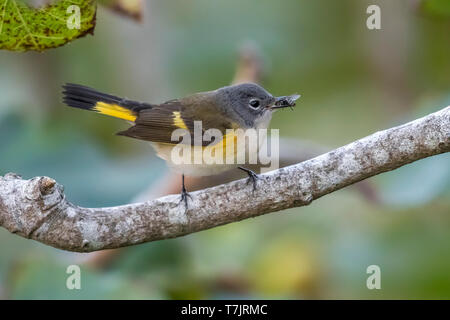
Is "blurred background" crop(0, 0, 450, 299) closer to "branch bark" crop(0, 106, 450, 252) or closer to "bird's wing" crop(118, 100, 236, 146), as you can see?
"bird's wing" crop(118, 100, 236, 146)

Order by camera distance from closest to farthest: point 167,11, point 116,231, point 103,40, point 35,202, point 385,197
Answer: point 35,202 → point 116,231 → point 385,197 → point 103,40 → point 167,11

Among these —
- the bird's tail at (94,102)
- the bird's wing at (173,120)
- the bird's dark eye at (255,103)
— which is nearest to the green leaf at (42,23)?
the bird's wing at (173,120)

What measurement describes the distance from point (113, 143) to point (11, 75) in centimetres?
144

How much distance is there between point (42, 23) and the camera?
1776 mm

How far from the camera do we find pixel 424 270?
336 cm

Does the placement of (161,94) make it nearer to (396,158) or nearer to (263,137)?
(263,137)

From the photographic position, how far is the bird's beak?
124 inches

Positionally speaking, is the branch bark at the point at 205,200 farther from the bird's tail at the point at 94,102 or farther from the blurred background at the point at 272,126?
the bird's tail at the point at 94,102

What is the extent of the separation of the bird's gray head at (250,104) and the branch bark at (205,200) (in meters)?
0.83

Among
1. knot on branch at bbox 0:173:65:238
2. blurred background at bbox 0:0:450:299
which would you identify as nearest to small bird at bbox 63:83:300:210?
blurred background at bbox 0:0:450:299

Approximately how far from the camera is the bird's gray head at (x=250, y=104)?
326 cm

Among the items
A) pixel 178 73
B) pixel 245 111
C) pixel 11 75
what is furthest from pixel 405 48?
pixel 11 75

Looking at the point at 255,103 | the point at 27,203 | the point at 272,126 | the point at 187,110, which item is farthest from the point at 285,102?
the point at 272,126

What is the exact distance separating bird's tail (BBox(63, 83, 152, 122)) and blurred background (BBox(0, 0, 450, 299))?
428mm
